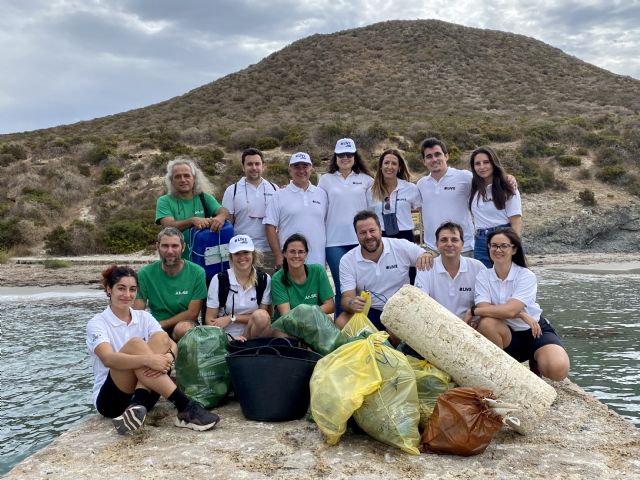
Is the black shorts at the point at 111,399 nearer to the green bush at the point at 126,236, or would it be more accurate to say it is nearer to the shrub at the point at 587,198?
the green bush at the point at 126,236

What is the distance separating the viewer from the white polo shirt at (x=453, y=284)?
4.92 metres

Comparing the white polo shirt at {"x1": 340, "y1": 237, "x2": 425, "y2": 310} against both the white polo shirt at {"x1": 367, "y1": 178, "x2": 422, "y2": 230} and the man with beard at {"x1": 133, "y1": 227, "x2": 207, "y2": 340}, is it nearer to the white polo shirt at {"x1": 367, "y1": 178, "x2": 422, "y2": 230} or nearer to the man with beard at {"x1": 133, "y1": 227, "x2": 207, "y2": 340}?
the white polo shirt at {"x1": 367, "y1": 178, "x2": 422, "y2": 230}

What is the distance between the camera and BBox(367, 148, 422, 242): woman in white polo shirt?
19.0ft

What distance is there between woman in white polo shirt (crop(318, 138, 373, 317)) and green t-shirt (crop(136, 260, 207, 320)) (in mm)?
1392

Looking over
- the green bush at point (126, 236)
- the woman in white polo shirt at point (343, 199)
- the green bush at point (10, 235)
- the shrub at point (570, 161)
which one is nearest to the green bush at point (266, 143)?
the green bush at point (126, 236)

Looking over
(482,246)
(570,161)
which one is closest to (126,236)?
(482,246)

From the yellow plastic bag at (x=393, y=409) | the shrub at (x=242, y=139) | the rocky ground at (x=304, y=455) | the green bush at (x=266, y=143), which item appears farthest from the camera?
the shrub at (x=242, y=139)

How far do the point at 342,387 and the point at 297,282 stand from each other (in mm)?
1818

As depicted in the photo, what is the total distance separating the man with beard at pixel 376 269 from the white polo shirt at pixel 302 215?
0.66m

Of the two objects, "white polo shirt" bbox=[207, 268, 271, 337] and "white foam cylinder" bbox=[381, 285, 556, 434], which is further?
"white polo shirt" bbox=[207, 268, 271, 337]

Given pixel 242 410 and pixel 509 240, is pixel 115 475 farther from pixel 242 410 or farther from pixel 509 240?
pixel 509 240

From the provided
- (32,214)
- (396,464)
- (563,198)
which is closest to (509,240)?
(396,464)

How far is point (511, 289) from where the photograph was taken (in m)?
4.71

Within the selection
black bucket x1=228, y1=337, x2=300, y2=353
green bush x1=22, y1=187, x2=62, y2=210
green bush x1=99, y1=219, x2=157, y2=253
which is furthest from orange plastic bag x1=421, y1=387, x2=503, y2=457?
green bush x1=22, y1=187, x2=62, y2=210
